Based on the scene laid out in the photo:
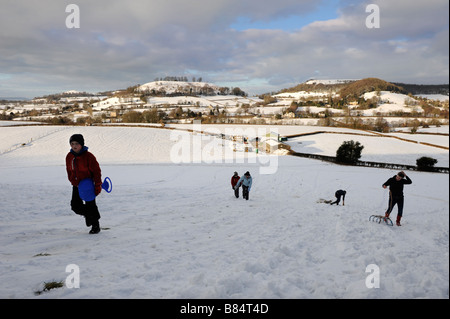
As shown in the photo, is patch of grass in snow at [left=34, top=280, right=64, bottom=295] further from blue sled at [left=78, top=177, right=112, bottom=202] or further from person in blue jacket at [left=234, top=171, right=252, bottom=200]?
person in blue jacket at [left=234, top=171, right=252, bottom=200]

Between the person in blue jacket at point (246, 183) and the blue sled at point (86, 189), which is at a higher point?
the blue sled at point (86, 189)

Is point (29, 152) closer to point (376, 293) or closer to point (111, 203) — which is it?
point (111, 203)

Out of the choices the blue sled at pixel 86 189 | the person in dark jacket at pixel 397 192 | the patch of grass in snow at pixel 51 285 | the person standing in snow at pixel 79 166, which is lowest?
the patch of grass in snow at pixel 51 285

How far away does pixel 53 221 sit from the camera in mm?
6918

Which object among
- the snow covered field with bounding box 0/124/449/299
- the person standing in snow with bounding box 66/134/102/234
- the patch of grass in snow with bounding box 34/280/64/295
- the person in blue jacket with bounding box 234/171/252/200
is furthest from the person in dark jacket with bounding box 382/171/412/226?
the patch of grass in snow with bounding box 34/280/64/295

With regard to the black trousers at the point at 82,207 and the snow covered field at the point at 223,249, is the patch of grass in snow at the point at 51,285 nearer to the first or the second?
the snow covered field at the point at 223,249

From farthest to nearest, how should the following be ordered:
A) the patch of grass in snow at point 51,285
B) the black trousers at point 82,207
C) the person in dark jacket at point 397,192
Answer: the person in dark jacket at point 397,192, the black trousers at point 82,207, the patch of grass in snow at point 51,285

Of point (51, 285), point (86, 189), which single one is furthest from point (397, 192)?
point (51, 285)

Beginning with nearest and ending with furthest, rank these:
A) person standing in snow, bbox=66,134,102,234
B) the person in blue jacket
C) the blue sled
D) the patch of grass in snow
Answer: the patch of grass in snow, person standing in snow, bbox=66,134,102,234, the blue sled, the person in blue jacket

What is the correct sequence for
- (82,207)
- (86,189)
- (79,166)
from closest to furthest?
1. (79,166)
2. (86,189)
3. (82,207)

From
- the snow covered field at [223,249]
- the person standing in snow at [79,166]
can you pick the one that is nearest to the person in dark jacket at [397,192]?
the snow covered field at [223,249]

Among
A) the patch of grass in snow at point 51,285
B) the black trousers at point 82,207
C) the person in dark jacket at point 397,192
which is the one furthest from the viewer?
the person in dark jacket at point 397,192

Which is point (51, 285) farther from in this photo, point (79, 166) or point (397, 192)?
point (397, 192)
